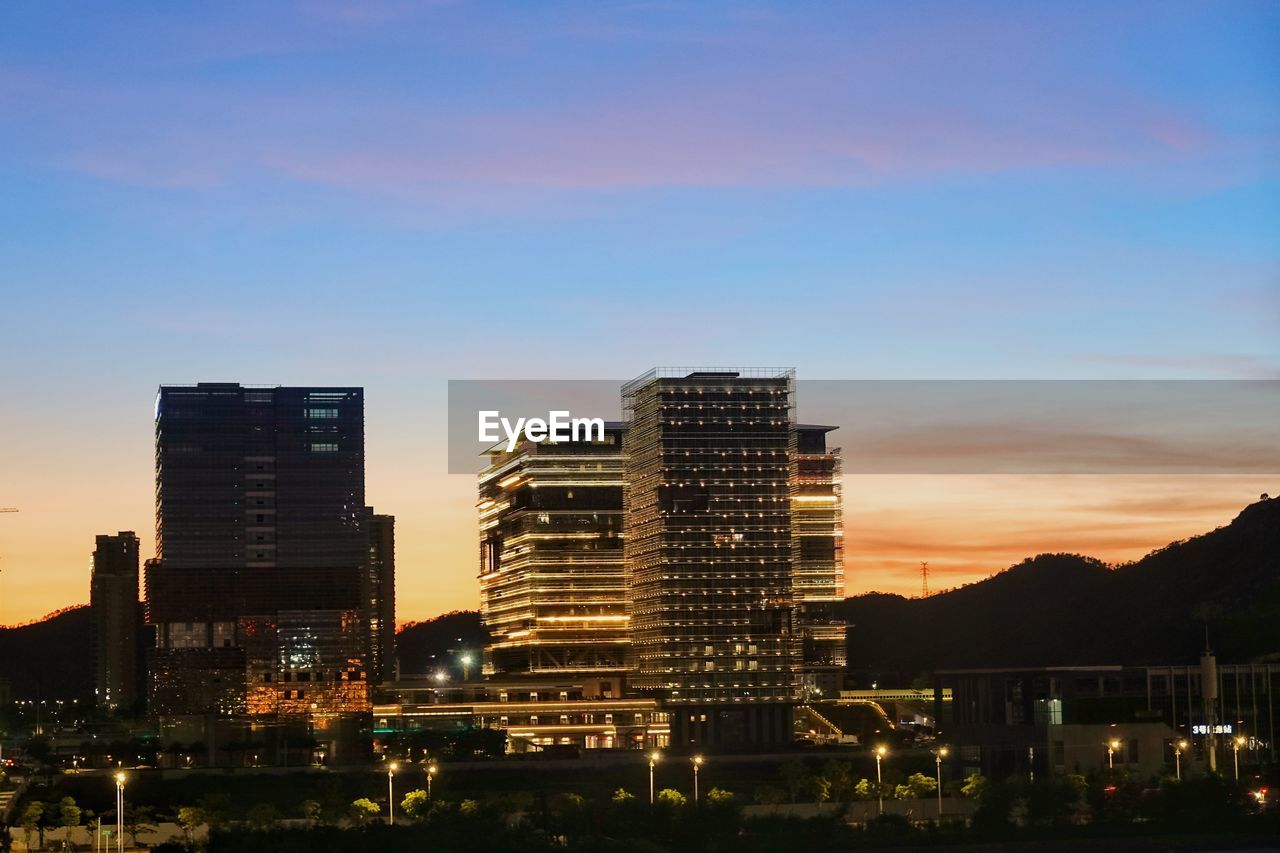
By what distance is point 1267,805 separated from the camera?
12050 centimetres

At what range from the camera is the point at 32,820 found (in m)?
124

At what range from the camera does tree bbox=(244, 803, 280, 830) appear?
120938 mm

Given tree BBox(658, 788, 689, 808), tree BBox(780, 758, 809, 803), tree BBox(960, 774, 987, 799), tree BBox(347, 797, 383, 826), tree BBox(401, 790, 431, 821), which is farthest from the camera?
tree BBox(780, 758, 809, 803)

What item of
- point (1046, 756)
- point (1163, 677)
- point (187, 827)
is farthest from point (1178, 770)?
point (187, 827)

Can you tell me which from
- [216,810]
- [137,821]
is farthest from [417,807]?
[137,821]

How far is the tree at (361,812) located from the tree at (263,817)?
4.60 metres

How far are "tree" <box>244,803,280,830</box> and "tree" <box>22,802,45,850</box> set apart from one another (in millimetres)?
12135

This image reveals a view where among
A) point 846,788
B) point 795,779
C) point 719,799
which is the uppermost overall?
point 719,799

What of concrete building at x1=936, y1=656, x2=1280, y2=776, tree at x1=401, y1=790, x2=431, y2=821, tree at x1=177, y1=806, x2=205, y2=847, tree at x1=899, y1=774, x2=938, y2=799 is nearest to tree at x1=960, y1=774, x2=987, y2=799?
tree at x1=899, y1=774, x2=938, y2=799

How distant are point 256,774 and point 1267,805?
323 feet

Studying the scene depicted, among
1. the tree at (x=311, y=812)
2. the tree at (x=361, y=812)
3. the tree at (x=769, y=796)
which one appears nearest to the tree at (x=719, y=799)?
the tree at (x=769, y=796)

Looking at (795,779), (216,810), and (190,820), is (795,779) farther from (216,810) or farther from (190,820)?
(190,820)

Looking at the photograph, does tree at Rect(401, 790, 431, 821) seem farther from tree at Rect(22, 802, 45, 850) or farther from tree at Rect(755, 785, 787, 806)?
tree at Rect(755, 785, 787, 806)

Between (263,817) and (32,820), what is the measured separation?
14.1 meters
